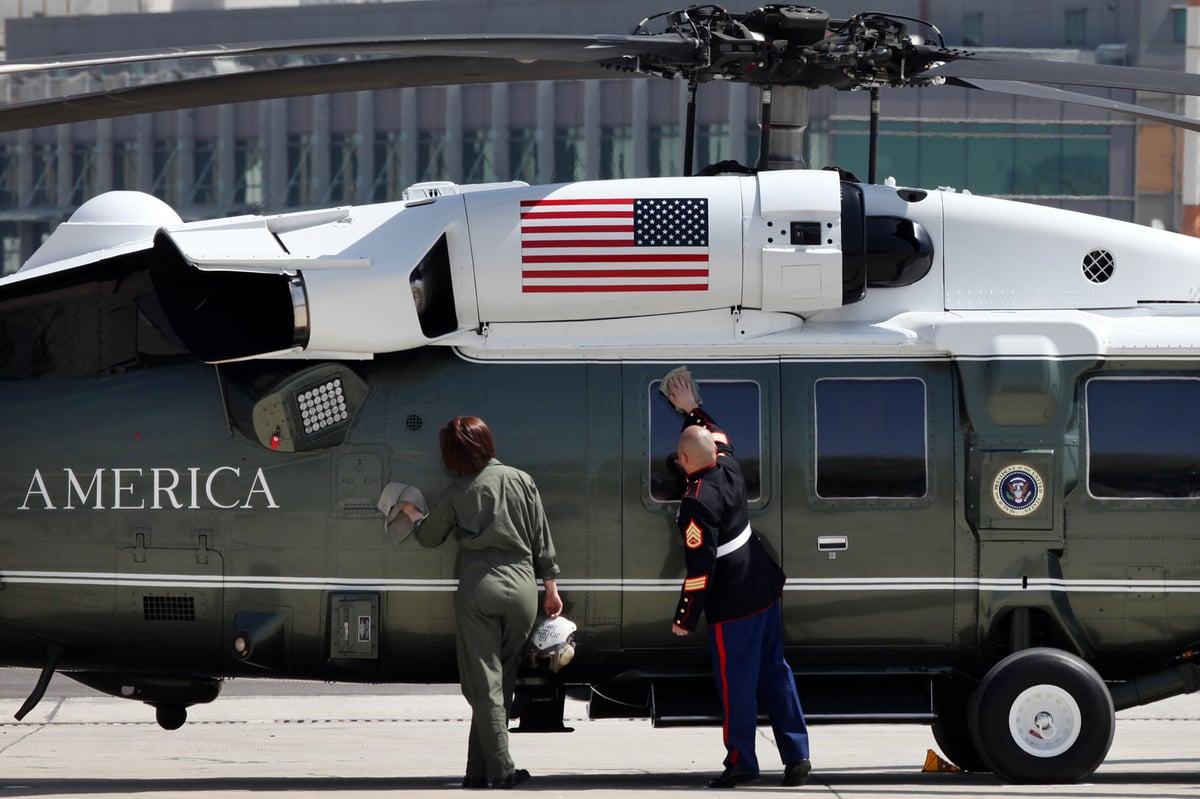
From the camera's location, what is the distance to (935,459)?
8.29 meters

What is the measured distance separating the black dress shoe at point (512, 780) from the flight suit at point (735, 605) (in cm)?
Answer: 102

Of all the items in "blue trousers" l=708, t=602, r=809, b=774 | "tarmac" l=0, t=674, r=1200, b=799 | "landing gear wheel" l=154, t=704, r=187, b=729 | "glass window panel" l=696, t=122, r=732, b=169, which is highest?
"glass window panel" l=696, t=122, r=732, b=169

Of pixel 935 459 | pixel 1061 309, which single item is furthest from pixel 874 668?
pixel 1061 309

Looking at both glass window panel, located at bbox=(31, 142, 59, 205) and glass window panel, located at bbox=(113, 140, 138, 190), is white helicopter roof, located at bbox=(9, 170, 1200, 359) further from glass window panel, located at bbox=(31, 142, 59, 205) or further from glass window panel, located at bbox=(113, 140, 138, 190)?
glass window panel, located at bbox=(31, 142, 59, 205)

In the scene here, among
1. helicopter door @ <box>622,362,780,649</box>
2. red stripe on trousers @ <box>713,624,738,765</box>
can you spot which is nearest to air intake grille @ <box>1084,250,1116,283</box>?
helicopter door @ <box>622,362,780,649</box>

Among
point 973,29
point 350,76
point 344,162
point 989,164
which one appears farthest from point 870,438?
point 344,162

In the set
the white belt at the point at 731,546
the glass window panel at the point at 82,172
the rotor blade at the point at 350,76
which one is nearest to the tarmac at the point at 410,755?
the white belt at the point at 731,546

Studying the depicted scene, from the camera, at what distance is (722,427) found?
8258 mm

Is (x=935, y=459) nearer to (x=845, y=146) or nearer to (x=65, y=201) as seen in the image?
(x=845, y=146)

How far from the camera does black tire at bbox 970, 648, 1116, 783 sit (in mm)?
8086

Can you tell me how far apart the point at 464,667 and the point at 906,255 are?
3.06 m

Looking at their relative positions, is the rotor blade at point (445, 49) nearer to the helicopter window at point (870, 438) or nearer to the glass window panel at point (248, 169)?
the helicopter window at point (870, 438)

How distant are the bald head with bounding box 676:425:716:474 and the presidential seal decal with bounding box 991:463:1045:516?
5.03 feet

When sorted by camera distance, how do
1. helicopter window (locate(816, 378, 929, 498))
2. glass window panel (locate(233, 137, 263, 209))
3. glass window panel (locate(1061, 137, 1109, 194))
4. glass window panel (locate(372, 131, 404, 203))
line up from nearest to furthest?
helicopter window (locate(816, 378, 929, 498))
glass window panel (locate(1061, 137, 1109, 194))
glass window panel (locate(372, 131, 404, 203))
glass window panel (locate(233, 137, 263, 209))
